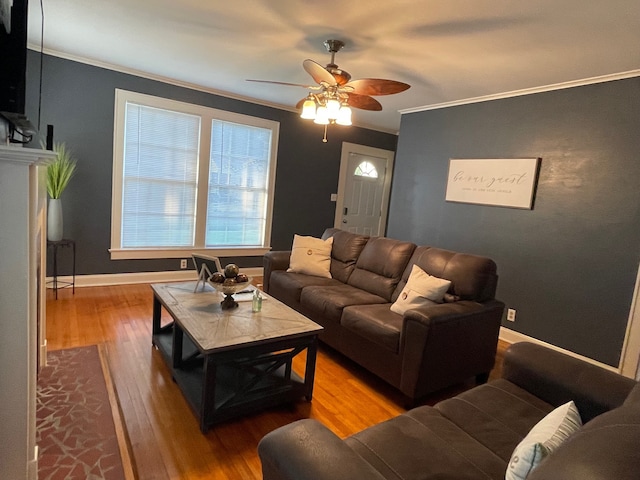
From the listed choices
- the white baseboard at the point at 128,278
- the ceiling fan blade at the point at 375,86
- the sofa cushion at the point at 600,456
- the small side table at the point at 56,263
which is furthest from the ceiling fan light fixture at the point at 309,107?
the white baseboard at the point at 128,278

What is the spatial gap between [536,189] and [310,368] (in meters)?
2.72

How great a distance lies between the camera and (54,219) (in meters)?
3.51

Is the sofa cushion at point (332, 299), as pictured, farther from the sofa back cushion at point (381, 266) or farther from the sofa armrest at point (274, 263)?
the sofa armrest at point (274, 263)

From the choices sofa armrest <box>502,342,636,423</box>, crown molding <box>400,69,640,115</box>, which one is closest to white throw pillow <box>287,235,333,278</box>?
sofa armrest <box>502,342,636,423</box>

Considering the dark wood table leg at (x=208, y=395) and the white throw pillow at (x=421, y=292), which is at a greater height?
the white throw pillow at (x=421, y=292)

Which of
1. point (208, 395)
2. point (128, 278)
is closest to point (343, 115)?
point (208, 395)

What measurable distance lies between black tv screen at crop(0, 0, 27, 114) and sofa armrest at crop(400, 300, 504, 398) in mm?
2114

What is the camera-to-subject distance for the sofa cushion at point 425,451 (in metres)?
1.17

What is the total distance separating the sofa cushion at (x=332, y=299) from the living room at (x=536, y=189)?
1.59m

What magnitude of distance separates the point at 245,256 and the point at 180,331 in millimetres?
2846

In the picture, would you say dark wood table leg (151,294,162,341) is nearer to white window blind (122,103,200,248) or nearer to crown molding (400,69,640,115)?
white window blind (122,103,200,248)

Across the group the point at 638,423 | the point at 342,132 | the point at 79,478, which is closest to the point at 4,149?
the point at 79,478

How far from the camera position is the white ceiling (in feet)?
7.06

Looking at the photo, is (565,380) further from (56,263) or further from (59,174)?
(56,263)
